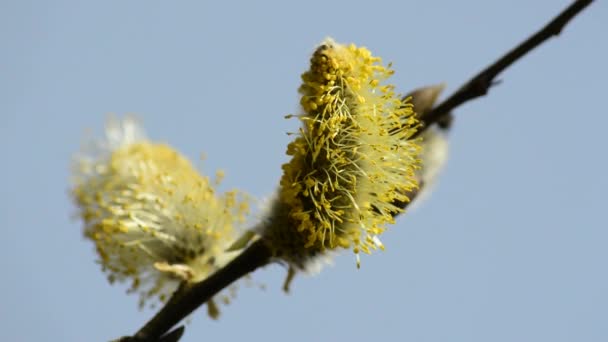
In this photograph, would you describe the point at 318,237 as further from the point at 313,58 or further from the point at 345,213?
the point at 313,58

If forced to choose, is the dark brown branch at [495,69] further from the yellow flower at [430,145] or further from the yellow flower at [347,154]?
the yellow flower at [347,154]

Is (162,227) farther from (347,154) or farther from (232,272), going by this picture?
(347,154)

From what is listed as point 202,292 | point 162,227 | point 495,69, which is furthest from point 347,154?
point 162,227

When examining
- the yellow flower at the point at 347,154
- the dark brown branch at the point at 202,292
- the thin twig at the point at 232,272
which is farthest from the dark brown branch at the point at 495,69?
the dark brown branch at the point at 202,292

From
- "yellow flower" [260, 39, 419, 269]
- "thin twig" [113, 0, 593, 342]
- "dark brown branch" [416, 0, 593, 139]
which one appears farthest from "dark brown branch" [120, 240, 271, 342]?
"dark brown branch" [416, 0, 593, 139]

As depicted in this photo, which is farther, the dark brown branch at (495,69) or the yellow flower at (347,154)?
the yellow flower at (347,154)

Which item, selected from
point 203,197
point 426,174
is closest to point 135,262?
point 203,197
